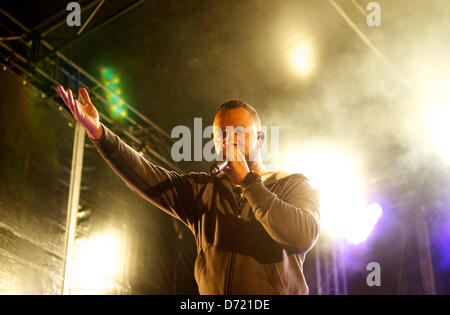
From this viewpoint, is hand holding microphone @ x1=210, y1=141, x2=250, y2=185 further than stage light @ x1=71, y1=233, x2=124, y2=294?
No

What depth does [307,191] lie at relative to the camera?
6.26ft

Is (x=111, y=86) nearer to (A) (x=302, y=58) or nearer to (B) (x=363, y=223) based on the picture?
(A) (x=302, y=58)

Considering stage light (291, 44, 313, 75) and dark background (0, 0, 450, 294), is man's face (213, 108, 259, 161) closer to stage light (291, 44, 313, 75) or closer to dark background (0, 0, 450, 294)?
dark background (0, 0, 450, 294)

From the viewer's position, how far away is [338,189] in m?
7.02

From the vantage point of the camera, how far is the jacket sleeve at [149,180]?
6.47ft

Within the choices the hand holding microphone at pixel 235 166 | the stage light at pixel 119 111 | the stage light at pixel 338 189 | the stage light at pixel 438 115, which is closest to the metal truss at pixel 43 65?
the stage light at pixel 119 111

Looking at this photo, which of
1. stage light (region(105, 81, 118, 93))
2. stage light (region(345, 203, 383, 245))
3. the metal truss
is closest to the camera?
the metal truss

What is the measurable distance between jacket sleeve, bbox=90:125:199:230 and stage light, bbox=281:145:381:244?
15.9 feet

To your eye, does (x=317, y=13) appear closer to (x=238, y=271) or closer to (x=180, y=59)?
(x=180, y=59)

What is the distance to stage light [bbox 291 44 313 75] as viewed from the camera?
570 cm

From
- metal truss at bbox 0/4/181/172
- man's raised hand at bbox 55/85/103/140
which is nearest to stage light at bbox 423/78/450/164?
metal truss at bbox 0/4/181/172

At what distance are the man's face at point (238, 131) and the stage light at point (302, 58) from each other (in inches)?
152
